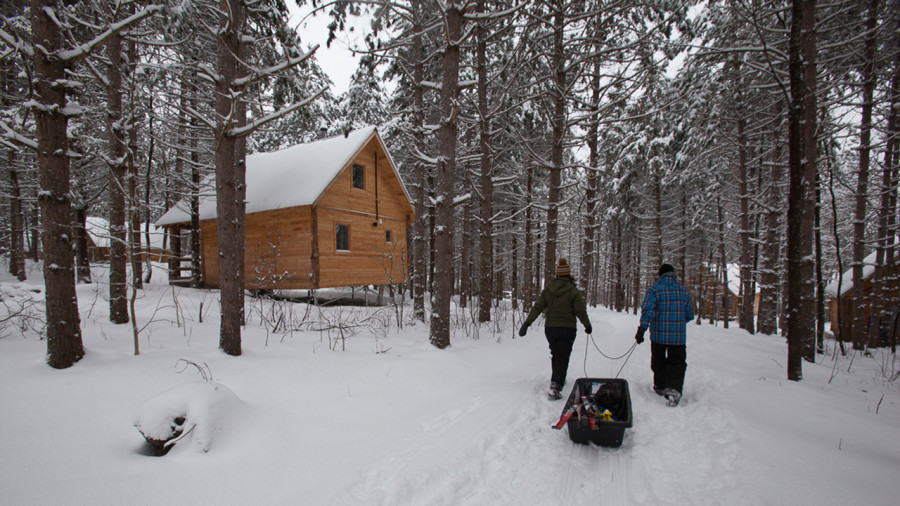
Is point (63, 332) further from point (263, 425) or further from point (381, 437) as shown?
point (381, 437)

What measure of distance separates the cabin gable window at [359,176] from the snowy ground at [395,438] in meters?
11.7

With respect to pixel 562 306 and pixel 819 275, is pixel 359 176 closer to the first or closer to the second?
pixel 562 306

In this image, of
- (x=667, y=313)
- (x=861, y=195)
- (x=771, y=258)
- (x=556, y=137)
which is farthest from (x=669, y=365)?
(x=771, y=258)

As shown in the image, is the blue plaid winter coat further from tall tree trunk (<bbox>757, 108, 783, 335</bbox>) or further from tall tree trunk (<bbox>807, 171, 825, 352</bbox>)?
tall tree trunk (<bbox>757, 108, 783, 335</bbox>)

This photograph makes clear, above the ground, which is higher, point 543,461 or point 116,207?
point 116,207

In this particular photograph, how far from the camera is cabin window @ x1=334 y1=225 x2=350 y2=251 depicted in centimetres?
1573

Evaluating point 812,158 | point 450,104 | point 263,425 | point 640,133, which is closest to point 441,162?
point 450,104

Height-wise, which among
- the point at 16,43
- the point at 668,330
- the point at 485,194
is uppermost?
the point at 16,43

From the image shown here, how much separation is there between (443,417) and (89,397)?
349 centimetres

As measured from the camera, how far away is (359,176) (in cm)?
1672

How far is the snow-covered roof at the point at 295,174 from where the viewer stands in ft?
47.4

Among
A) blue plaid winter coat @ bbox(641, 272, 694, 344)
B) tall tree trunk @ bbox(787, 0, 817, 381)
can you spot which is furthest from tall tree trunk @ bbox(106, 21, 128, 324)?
tall tree trunk @ bbox(787, 0, 817, 381)

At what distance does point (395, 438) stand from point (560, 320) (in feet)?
9.55

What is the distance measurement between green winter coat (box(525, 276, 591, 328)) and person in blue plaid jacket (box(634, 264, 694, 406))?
860 millimetres
